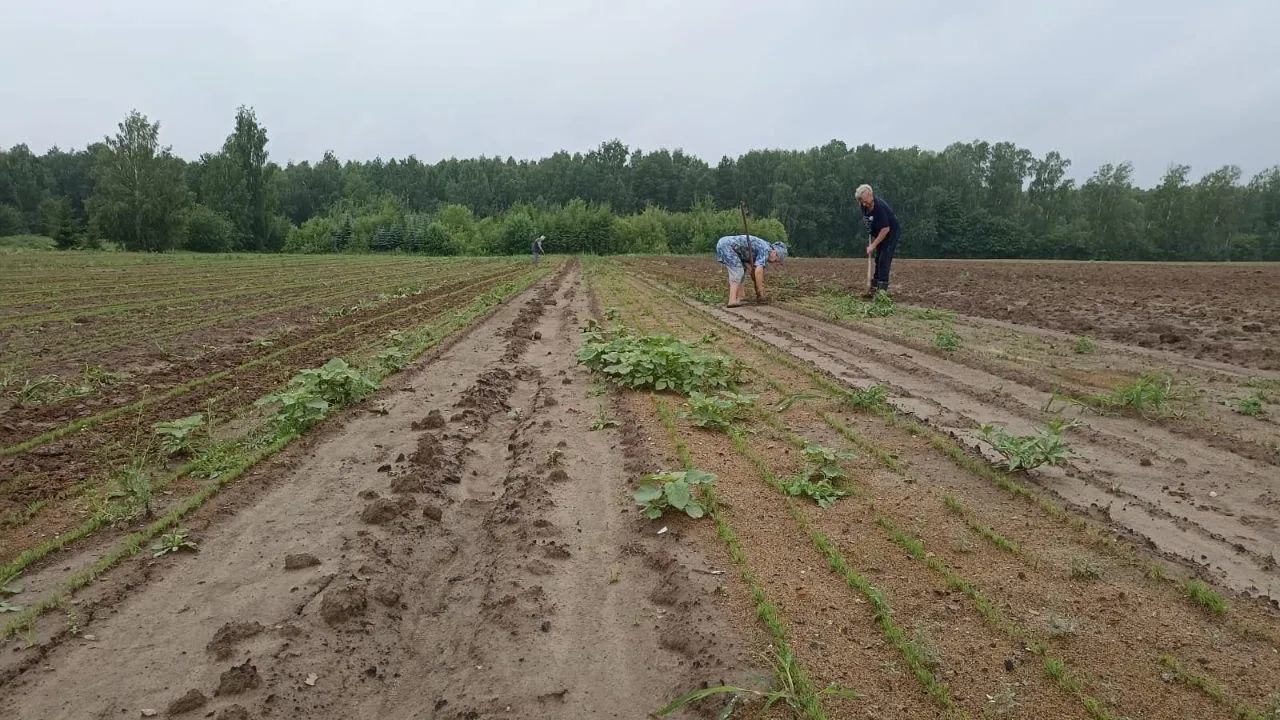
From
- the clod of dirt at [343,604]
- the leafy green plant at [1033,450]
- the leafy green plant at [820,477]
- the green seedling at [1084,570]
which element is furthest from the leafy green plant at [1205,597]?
the clod of dirt at [343,604]

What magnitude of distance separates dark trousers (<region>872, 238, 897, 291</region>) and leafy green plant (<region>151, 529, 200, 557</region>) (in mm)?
13065

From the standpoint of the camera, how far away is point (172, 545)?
12.5 ft

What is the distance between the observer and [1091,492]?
4316mm

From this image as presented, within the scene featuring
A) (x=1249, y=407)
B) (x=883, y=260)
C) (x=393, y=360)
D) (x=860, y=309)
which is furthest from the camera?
(x=883, y=260)

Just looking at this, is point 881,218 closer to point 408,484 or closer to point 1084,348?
point 1084,348

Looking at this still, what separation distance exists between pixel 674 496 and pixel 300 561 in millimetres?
2005

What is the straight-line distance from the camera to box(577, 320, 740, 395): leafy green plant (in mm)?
7105

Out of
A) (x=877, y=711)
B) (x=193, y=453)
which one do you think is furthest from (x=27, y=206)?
(x=877, y=711)

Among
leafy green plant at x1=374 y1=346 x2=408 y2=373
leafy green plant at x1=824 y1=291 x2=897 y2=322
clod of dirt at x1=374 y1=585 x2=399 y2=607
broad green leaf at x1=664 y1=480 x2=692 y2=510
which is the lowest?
clod of dirt at x1=374 y1=585 x2=399 y2=607

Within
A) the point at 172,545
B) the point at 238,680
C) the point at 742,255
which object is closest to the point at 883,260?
the point at 742,255

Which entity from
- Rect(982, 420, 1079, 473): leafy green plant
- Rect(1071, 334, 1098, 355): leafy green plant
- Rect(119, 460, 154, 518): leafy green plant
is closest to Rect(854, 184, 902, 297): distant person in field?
Rect(1071, 334, 1098, 355): leafy green plant

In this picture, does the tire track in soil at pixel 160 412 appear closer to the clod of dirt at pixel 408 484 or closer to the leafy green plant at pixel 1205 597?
the clod of dirt at pixel 408 484

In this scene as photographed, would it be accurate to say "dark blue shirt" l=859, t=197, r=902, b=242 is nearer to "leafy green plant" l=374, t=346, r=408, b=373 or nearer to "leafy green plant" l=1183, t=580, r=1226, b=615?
"leafy green plant" l=374, t=346, r=408, b=373

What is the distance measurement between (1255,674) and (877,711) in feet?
4.71
